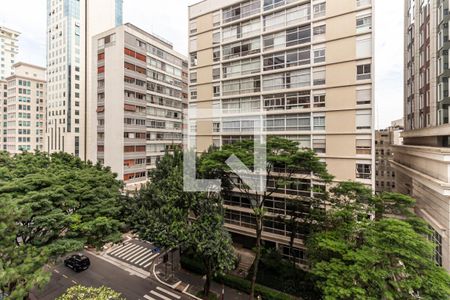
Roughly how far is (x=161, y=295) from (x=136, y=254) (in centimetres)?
732

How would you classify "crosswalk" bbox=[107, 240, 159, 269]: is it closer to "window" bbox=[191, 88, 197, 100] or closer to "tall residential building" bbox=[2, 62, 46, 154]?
"window" bbox=[191, 88, 197, 100]

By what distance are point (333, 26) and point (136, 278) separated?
26.6 m

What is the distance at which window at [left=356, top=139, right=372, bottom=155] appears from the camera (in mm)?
17547

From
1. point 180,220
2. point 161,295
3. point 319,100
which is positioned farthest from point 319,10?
point 161,295

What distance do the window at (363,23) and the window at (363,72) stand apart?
287cm

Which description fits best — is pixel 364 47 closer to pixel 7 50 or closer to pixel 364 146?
pixel 364 146

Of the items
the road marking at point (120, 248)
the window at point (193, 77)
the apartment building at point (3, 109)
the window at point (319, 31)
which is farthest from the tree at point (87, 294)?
the apartment building at point (3, 109)

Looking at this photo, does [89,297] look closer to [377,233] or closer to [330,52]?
[377,233]

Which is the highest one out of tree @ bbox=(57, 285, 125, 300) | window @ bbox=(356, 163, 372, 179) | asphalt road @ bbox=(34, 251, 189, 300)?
window @ bbox=(356, 163, 372, 179)

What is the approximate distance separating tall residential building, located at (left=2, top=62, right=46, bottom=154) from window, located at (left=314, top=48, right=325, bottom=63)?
63007 millimetres

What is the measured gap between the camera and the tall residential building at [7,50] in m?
64.9

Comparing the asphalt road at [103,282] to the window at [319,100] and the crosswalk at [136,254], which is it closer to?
the crosswalk at [136,254]

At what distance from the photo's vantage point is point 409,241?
31.7 ft

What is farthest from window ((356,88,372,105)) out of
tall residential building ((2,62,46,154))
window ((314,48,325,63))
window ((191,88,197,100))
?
tall residential building ((2,62,46,154))
